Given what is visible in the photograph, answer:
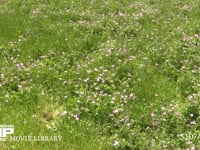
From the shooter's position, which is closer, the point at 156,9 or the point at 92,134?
the point at 92,134

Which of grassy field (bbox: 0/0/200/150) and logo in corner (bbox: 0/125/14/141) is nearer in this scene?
logo in corner (bbox: 0/125/14/141)

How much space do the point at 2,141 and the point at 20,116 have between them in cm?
101

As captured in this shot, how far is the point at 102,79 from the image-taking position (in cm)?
961

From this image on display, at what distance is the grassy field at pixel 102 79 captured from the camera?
24.2ft

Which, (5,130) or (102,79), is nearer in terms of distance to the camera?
(5,130)

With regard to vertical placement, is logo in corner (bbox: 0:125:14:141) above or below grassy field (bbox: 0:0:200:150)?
below

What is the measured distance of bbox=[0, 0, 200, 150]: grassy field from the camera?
738 cm

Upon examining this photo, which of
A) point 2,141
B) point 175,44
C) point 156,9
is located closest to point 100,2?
point 156,9

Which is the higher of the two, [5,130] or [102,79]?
[102,79]

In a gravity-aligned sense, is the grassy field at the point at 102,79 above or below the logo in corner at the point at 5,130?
above

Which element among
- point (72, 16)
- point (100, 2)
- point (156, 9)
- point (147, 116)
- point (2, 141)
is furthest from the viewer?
point (100, 2)

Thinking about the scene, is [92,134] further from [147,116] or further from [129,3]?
[129,3]

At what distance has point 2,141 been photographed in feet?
23.0

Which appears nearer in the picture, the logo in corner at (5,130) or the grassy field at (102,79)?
the logo in corner at (5,130)
